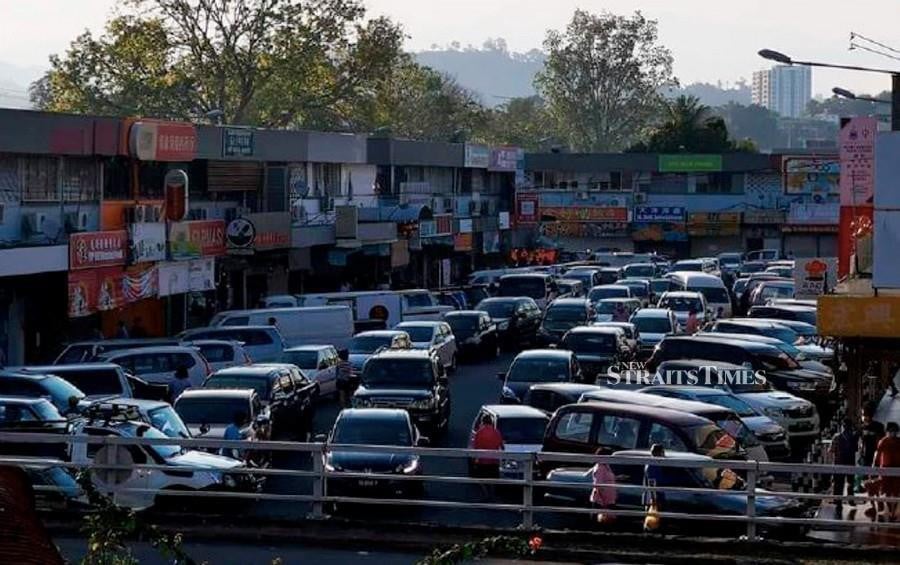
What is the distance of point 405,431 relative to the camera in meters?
24.9

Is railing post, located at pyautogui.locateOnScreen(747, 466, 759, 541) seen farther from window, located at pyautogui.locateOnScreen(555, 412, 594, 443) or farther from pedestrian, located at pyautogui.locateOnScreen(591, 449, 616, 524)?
window, located at pyautogui.locateOnScreen(555, 412, 594, 443)

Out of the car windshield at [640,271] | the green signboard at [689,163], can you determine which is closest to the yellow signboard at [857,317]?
the car windshield at [640,271]

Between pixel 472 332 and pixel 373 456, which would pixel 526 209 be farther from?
pixel 373 456

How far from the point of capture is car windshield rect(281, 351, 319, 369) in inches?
1443

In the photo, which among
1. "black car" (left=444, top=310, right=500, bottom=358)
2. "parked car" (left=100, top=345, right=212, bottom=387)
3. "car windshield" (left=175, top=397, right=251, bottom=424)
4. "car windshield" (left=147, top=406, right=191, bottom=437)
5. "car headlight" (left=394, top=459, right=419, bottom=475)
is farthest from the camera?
"black car" (left=444, top=310, right=500, bottom=358)

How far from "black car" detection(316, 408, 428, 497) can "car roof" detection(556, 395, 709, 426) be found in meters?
2.21

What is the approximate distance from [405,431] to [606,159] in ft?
237

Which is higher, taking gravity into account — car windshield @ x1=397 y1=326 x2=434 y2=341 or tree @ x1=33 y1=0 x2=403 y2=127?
tree @ x1=33 y1=0 x2=403 y2=127

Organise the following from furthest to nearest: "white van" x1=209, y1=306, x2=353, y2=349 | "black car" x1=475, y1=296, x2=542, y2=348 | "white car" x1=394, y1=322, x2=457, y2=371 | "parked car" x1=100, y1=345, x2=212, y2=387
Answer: "black car" x1=475, y1=296, x2=542, y2=348 → "white van" x1=209, y1=306, x2=353, y2=349 → "white car" x1=394, y1=322, x2=457, y2=371 → "parked car" x1=100, y1=345, x2=212, y2=387

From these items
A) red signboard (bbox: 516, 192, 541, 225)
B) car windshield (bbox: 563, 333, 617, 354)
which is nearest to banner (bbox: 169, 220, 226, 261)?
car windshield (bbox: 563, 333, 617, 354)

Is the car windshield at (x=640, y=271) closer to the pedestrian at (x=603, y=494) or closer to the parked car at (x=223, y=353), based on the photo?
the parked car at (x=223, y=353)

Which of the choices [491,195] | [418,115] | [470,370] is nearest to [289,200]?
[470,370]

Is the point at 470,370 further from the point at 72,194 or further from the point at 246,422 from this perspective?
the point at 246,422

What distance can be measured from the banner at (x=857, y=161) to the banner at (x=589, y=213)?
59767mm
